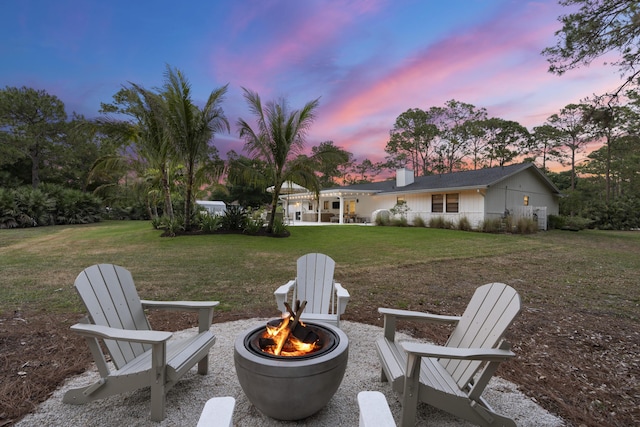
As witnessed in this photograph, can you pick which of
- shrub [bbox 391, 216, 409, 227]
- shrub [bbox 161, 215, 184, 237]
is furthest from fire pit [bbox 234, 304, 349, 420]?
shrub [bbox 391, 216, 409, 227]

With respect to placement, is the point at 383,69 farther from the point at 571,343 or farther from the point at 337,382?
the point at 337,382

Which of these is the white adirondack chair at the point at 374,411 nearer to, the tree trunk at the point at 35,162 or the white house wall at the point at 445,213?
the white house wall at the point at 445,213

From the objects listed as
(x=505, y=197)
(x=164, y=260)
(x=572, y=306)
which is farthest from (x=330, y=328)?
(x=505, y=197)

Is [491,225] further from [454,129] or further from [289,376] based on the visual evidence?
[454,129]

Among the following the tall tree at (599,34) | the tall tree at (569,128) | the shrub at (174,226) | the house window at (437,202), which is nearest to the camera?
the tall tree at (599,34)

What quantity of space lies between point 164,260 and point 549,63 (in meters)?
10.0

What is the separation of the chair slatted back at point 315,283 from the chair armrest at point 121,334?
1.76 m

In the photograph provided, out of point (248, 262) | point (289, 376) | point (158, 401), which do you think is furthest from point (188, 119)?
point (289, 376)

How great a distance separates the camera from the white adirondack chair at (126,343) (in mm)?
Answer: 1846

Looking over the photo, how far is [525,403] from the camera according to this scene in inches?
85.7

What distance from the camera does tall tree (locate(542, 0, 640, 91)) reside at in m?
5.09

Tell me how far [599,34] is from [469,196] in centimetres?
1234

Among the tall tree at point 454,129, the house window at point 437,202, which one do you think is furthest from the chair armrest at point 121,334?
the tall tree at point 454,129

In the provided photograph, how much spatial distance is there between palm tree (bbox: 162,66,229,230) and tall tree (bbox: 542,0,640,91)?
10746 mm
